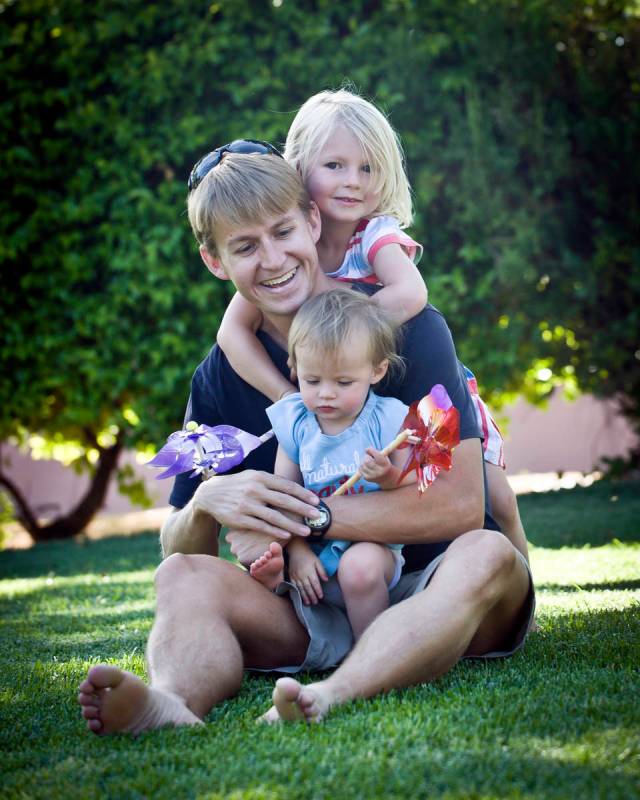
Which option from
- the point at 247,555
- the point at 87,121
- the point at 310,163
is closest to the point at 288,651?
the point at 247,555

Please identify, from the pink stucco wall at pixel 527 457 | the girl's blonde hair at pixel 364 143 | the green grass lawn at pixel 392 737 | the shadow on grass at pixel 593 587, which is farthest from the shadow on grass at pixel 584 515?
the pink stucco wall at pixel 527 457

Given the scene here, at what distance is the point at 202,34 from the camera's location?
22.2 ft

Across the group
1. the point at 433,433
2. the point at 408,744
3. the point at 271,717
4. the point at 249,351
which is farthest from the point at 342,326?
the point at 408,744

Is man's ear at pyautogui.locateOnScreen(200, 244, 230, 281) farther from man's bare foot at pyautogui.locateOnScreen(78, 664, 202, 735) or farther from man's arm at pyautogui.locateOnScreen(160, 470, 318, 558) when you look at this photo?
man's bare foot at pyautogui.locateOnScreen(78, 664, 202, 735)

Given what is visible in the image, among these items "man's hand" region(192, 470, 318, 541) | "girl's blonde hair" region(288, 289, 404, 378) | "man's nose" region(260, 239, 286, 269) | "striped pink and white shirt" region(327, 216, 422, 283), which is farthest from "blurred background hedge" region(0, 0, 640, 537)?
"man's hand" region(192, 470, 318, 541)

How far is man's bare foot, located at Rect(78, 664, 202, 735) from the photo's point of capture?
211 cm

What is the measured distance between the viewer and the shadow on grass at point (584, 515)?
5820 millimetres

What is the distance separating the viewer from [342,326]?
268 centimetres

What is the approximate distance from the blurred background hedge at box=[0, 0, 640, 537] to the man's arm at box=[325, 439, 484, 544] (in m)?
4.10

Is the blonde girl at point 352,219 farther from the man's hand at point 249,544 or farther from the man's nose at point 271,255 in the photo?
the man's hand at point 249,544

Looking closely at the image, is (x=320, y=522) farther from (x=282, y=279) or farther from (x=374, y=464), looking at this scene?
(x=282, y=279)

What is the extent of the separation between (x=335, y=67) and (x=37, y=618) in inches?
161

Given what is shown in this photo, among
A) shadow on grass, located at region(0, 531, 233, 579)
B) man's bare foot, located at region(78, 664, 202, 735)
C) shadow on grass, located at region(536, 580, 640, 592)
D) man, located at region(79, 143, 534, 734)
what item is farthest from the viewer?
shadow on grass, located at region(0, 531, 233, 579)

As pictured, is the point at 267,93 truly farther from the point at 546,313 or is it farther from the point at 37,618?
the point at 37,618
